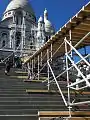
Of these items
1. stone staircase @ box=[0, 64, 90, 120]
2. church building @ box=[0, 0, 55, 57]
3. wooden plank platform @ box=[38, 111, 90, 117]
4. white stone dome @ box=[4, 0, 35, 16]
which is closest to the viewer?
wooden plank platform @ box=[38, 111, 90, 117]

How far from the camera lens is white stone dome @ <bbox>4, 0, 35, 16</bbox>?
290ft

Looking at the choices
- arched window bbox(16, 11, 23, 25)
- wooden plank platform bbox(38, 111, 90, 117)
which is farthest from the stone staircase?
arched window bbox(16, 11, 23, 25)

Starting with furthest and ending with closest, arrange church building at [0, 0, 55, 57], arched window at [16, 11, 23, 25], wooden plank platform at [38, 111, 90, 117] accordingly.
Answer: arched window at [16, 11, 23, 25]
church building at [0, 0, 55, 57]
wooden plank platform at [38, 111, 90, 117]

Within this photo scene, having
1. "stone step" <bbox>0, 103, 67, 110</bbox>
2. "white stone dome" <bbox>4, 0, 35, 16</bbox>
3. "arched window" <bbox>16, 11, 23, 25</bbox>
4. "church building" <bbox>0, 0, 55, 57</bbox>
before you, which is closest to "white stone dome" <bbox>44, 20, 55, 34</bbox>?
"church building" <bbox>0, 0, 55, 57</bbox>

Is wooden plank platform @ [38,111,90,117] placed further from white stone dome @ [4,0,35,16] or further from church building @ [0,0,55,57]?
white stone dome @ [4,0,35,16]

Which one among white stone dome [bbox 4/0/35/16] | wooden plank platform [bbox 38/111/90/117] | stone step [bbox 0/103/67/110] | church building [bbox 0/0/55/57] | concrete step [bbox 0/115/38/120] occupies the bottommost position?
concrete step [bbox 0/115/38/120]

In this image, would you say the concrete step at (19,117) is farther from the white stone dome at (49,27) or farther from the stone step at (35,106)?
the white stone dome at (49,27)

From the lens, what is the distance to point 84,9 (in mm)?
10195

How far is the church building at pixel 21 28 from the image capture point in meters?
76.1

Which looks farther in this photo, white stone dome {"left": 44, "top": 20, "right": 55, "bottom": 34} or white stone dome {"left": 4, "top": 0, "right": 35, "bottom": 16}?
white stone dome {"left": 4, "top": 0, "right": 35, "bottom": 16}

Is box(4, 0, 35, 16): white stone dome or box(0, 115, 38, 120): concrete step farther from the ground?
box(4, 0, 35, 16): white stone dome

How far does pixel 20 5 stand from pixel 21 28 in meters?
12.5

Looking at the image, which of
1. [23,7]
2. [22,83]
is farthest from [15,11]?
[22,83]

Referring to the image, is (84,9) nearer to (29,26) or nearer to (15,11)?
(29,26)
